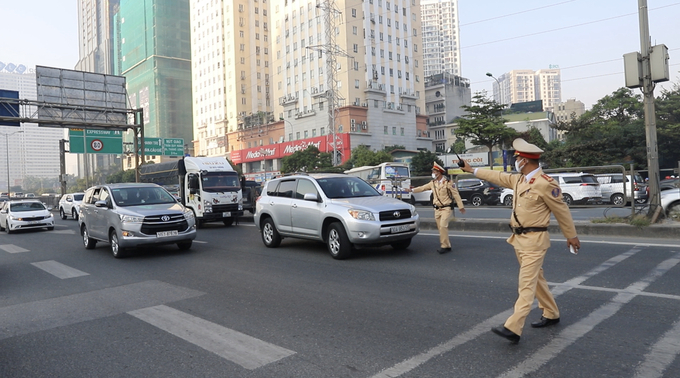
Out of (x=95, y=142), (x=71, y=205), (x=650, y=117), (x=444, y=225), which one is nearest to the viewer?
(x=444, y=225)

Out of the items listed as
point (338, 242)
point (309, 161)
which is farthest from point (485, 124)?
point (338, 242)

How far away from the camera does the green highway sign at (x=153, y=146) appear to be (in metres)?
44.8

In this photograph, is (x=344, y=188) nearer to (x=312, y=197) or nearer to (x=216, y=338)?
(x=312, y=197)

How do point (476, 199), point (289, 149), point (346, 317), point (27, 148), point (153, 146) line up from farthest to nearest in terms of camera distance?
1. point (27, 148)
2. point (289, 149)
3. point (153, 146)
4. point (476, 199)
5. point (346, 317)

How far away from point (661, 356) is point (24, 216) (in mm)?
22246

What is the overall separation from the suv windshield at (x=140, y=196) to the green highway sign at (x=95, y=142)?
1075 inches

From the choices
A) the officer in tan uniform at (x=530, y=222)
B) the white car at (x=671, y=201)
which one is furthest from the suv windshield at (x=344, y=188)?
the white car at (x=671, y=201)

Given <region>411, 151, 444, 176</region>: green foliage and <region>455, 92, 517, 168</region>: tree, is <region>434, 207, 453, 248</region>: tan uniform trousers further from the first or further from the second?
<region>411, 151, 444, 176</region>: green foliage

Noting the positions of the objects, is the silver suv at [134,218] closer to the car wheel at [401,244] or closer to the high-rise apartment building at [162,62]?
the car wheel at [401,244]

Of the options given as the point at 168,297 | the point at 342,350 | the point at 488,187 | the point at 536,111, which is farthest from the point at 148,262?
the point at 536,111

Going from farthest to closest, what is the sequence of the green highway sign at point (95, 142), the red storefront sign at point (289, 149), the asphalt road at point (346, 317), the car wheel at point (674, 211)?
the red storefront sign at point (289, 149) → the green highway sign at point (95, 142) → the car wheel at point (674, 211) → the asphalt road at point (346, 317)

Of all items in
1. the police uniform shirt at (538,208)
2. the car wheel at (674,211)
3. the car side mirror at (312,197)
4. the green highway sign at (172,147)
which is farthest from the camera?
the green highway sign at (172,147)

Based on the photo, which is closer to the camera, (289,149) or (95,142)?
(95,142)

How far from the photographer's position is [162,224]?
1077 centimetres
